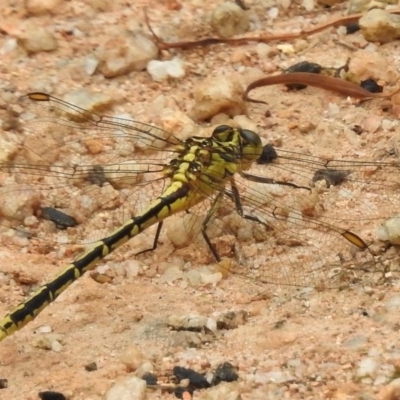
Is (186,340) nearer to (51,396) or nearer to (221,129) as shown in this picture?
(51,396)

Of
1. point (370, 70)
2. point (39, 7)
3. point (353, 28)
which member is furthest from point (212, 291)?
point (39, 7)

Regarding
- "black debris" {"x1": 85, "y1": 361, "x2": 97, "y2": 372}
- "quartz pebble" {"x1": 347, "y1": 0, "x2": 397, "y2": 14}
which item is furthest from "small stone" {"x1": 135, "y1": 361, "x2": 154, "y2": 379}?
"quartz pebble" {"x1": 347, "y1": 0, "x2": 397, "y2": 14}

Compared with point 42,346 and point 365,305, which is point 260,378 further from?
point 42,346

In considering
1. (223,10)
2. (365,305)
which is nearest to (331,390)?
(365,305)

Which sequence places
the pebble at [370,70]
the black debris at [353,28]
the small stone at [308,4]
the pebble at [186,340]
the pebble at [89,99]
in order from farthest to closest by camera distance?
the small stone at [308,4] → the black debris at [353,28] → the pebble at [370,70] → the pebble at [89,99] → the pebble at [186,340]

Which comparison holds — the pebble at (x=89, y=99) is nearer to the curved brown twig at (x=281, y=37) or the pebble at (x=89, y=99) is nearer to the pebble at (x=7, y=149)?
the pebble at (x=7, y=149)

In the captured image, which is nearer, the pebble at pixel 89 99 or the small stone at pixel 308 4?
the pebble at pixel 89 99

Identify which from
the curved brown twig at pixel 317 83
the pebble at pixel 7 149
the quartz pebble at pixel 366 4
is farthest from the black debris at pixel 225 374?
the quartz pebble at pixel 366 4
